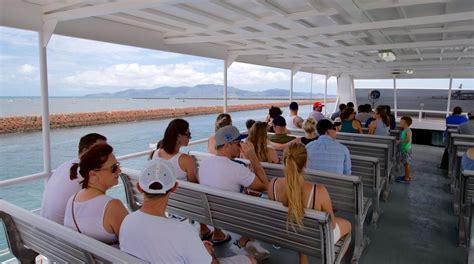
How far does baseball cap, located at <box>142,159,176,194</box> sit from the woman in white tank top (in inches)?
46.6

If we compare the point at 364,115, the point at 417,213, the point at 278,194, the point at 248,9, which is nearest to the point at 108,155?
the point at 278,194

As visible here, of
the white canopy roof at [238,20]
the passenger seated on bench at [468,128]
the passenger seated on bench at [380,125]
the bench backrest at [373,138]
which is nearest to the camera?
the white canopy roof at [238,20]

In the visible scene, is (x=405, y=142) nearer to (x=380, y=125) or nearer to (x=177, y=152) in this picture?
(x=380, y=125)

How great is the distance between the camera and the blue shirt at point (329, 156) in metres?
3.02

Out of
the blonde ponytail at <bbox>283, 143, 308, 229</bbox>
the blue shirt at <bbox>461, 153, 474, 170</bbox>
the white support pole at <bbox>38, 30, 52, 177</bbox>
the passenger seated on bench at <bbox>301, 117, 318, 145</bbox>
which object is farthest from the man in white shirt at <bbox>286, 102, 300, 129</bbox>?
the white support pole at <bbox>38, 30, 52, 177</bbox>

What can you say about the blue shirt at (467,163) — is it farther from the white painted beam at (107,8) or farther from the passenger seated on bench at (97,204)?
the passenger seated on bench at (97,204)

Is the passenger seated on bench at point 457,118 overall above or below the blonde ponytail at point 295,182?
above

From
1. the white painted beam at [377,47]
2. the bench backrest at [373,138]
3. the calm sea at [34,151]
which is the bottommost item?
the calm sea at [34,151]

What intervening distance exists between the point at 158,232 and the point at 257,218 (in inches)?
36.4

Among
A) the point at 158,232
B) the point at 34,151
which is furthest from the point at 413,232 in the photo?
the point at 34,151

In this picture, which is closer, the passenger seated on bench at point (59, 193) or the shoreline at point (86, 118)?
the passenger seated on bench at point (59, 193)

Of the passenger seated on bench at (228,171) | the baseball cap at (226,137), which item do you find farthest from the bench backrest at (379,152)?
the baseball cap at (226,137)

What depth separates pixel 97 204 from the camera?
5.37 ft

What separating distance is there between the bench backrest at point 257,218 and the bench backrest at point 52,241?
899 millimetres
